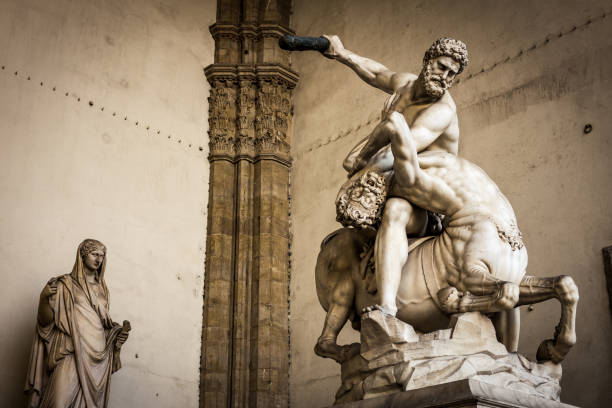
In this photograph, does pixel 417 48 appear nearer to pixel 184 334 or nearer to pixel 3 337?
pixel 184 334

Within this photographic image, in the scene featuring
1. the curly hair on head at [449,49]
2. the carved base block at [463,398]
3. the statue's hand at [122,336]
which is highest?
the curly hair on head at [449,49]

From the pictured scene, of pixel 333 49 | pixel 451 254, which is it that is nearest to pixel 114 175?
pixel 333 49

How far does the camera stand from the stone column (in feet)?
29.2

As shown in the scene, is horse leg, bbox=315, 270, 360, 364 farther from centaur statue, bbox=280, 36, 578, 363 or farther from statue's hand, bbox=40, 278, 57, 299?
statue's hand, bbox=40, 278, 57, 299

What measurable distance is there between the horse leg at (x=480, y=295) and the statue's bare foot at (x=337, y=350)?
54cm

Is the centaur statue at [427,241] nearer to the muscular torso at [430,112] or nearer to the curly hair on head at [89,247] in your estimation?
the muscular torso at [430,112]

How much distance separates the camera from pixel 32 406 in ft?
22.2

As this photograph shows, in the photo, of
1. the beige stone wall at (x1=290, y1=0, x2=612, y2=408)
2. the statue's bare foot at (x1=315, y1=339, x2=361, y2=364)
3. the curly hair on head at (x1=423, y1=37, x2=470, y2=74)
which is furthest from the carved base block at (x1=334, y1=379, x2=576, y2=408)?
the beige stone wall at (x1=290, y1=0, x2=612, y2=408)

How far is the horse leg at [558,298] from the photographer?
4.63m

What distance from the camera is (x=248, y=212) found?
9.61 meters

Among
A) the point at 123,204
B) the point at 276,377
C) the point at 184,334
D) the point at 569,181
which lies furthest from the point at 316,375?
the point at 569,181

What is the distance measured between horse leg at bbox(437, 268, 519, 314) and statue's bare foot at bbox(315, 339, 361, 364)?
1.76ft

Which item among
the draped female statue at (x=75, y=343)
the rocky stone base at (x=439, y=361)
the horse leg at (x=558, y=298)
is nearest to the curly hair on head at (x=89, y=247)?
the draped female statue at (x=75, y=343)

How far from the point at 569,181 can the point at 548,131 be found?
20.7 inches
